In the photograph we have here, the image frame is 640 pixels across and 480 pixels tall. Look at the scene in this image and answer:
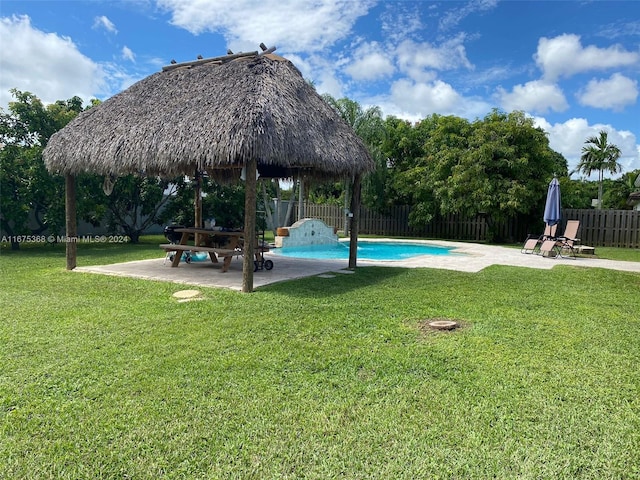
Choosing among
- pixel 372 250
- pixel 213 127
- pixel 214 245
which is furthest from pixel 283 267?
pixel 372 250

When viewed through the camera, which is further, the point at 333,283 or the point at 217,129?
the point at 333,283

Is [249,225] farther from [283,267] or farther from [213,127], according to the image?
[283,267]

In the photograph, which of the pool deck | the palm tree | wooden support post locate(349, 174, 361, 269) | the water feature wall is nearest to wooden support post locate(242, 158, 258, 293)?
the pool deck

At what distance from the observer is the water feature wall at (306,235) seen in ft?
51.6

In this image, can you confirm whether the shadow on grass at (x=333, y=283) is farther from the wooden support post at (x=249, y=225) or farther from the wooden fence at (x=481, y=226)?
the wooden fence at (x=481, y=226)

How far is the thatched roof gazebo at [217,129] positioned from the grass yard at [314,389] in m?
2.40

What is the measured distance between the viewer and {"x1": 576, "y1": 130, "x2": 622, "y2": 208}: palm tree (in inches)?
1422

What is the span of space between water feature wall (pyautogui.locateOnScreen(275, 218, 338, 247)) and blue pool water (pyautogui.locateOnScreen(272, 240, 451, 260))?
0.24 meters

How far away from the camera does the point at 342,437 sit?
265cm

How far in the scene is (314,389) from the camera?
10.8ft

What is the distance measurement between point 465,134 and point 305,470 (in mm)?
19020

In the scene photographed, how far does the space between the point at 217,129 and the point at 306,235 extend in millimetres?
10234

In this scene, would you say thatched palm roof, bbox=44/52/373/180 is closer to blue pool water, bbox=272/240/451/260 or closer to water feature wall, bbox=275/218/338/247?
blue pool water, bbox=272/240/451/260

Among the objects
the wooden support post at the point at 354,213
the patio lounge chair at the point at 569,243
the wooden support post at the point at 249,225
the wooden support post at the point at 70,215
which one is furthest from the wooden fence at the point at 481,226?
the wooden support post at the point at 249,225
